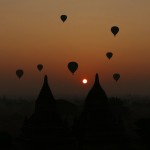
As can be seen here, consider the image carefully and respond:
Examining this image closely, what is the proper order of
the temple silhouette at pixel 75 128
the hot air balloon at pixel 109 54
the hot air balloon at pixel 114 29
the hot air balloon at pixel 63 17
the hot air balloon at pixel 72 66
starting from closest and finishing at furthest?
the temple silhouette at pixel 75 128 < the hot air balloon at pixel 72 66 < the hot air balloon at pixel 63 17 < the hot air balloon at pixel 114 29 < the hot air balloon at pixel 109 54

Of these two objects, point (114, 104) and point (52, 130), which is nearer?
point (52, 130)

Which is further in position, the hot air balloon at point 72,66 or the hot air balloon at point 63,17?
the hot air balloon at point 63,17

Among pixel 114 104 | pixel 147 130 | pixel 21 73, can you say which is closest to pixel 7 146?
pixel 21 73

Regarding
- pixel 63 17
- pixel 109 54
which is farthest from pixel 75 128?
pixel 63 17

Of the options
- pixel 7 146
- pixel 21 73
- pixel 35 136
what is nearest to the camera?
pixel 35 136

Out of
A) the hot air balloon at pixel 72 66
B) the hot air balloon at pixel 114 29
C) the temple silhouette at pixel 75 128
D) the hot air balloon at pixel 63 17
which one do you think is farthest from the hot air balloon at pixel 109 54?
the temple silhouette at pixel 75 128

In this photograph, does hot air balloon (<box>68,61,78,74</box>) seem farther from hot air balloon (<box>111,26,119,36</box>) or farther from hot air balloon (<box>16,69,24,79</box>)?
hot air balloon (<box>16,69,24,79</box>)

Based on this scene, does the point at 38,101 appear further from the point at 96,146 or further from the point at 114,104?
the point at 114,104

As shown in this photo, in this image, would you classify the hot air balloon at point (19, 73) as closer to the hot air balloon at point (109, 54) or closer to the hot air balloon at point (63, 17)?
the hot air balloon at point (63, 17)

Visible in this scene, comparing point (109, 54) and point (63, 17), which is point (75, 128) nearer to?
point (109, 54)
